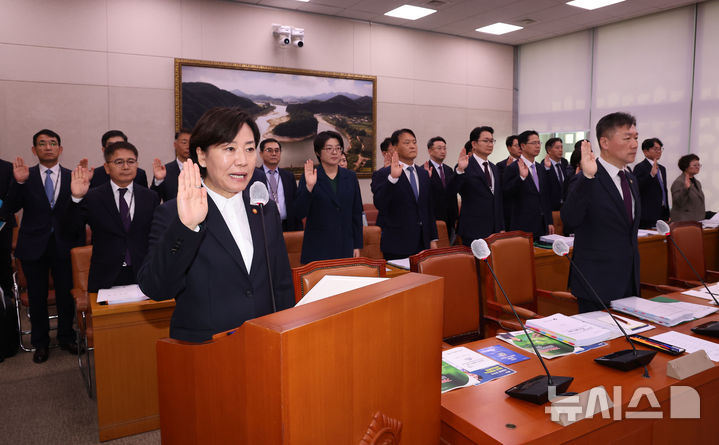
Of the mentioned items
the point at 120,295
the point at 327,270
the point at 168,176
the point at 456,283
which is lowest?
the point at 120,295

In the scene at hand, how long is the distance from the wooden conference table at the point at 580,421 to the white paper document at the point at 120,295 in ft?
6.39

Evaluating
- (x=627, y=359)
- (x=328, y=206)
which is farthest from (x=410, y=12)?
(x=627, y=359)

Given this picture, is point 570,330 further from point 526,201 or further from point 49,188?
point 49,188

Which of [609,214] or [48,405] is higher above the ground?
[609,214]

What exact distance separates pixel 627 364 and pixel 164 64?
257 inches

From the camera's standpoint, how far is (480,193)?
459 centimetres

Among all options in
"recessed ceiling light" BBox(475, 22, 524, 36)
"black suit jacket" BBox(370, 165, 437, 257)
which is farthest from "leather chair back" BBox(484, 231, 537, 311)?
"recessed ceiling light" BBox(475, 22, 524, 36)

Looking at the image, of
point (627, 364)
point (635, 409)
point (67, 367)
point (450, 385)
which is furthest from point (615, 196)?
point (67, 367)

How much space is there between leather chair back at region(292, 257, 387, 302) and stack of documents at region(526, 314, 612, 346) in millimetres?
743

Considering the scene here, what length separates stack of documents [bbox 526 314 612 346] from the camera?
1922mm

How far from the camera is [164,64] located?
658 cm

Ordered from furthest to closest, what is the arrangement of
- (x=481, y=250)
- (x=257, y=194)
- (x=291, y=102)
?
(x=291, y=102) < (x=481, y=250) < (x=257, y=194)

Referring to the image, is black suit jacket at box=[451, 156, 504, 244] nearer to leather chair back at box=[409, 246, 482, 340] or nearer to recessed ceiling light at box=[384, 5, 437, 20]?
leather chair back at box=[409, 246, 482, 340]

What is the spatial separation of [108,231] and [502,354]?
98.8 inches
